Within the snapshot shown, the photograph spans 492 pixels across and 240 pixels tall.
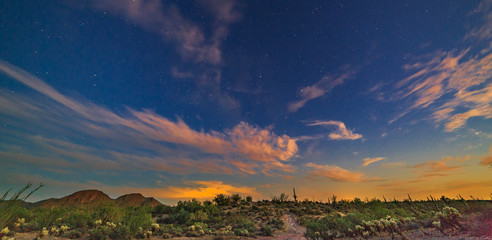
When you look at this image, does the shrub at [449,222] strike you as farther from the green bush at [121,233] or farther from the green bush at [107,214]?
the green bush at [107,214]

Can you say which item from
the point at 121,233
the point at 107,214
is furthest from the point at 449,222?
the point at 107,214

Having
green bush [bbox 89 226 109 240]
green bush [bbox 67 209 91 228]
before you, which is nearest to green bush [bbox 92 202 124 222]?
green bush [bbox 67 209 91 228]

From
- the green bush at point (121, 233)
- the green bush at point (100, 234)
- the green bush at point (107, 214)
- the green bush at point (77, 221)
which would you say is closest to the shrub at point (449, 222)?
the green bush at point (121, 233)

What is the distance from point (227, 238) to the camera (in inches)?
580

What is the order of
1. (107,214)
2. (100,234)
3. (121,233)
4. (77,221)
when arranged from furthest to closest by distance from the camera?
(107,214)
(77,221)
(121,233)
(100,234)

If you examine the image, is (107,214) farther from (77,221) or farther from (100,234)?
(100,234)

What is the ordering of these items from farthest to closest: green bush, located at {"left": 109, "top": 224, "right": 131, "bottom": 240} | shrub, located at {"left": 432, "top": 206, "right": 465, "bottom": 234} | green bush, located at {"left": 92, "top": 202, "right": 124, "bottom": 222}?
green bush, located at {"left": 92, "top": 202, "right": 124, "bottom": 222} < green bush, located at {"left": 109, "top": 224, "right": 131, "bottom": 240} < shrub, located at {"left": 432, "top": 206, "right": 465, "bottom": 234}

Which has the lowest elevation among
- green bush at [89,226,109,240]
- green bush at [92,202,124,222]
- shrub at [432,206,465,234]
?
green bush at [89,226,109,240]

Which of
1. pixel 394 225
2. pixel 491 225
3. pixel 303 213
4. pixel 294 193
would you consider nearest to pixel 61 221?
pixel 394 225

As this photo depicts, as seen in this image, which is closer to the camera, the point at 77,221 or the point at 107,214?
the point at 77,221

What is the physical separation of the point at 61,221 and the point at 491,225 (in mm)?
23068

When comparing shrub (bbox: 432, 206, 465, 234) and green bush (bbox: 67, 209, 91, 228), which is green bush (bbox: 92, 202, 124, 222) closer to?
green bush (bbox: 67, 209, 91, 228)

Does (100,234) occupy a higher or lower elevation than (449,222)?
lower

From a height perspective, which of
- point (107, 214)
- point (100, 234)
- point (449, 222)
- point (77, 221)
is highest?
point (107, 214)
